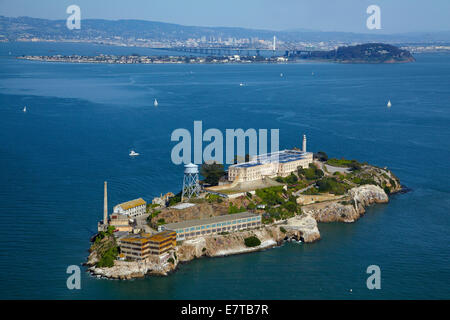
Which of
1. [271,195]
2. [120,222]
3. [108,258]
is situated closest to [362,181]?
[271,195]

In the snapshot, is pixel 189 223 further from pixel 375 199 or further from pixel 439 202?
pixel 439 202

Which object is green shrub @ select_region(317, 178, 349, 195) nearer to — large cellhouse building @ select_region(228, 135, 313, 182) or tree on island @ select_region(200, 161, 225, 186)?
large cellhouse building @ select_region(228, 135, 313, 182)

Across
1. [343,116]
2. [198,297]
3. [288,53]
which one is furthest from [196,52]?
[198,297]

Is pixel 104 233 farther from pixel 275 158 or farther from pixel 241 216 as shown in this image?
pixel 275 158

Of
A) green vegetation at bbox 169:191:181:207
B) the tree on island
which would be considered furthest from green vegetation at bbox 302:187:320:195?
green vegetation at bbox 169:191:181:207

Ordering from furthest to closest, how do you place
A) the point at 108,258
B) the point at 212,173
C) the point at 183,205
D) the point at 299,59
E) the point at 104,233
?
the point at 299,59 → the point at 212,173 → the point at 183,205 → the point at 104,233 → the point at 108,258

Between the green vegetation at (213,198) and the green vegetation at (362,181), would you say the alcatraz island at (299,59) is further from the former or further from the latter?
the green vegetation at (213,198)

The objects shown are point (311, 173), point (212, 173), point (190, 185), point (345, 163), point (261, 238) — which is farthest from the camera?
point (345, 163)

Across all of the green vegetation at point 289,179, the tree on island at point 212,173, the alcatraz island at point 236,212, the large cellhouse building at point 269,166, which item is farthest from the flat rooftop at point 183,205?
the green vegetation at point 289,179
